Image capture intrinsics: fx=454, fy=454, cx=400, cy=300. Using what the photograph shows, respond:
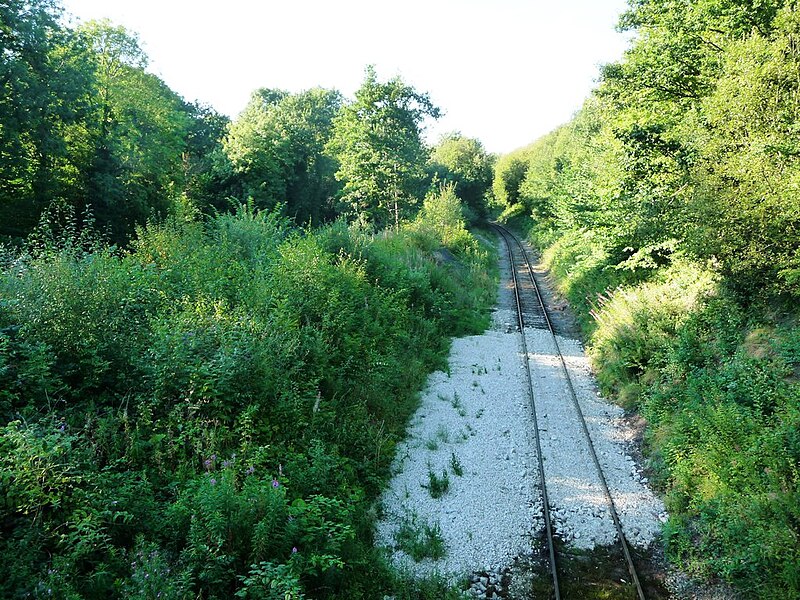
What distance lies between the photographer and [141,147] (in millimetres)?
26766

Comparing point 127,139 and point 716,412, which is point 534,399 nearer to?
point 716,412

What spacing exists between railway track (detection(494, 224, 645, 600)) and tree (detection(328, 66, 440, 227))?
9311 millimetres

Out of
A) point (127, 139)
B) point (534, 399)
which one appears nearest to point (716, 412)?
point (534, 399)

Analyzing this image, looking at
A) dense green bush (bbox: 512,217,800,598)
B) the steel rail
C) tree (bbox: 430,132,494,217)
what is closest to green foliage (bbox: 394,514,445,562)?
the steel rail

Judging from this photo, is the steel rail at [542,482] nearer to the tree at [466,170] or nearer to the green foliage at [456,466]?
the green foliage at [456,466]

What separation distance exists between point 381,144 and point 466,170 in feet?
81.7

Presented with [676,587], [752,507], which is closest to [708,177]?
[752,507]

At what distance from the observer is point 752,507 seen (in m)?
6.00

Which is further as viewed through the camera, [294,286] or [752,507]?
[294,286]

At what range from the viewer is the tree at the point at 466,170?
50688mm

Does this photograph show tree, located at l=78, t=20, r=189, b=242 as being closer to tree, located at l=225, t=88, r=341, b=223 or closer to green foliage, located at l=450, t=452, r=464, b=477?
tree, located at l=225, t=88, r=341, b=223

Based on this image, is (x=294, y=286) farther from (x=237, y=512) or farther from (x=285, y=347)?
(x=237, y=512)

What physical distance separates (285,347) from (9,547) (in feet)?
14.4

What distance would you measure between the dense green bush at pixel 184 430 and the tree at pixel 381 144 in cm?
1933
